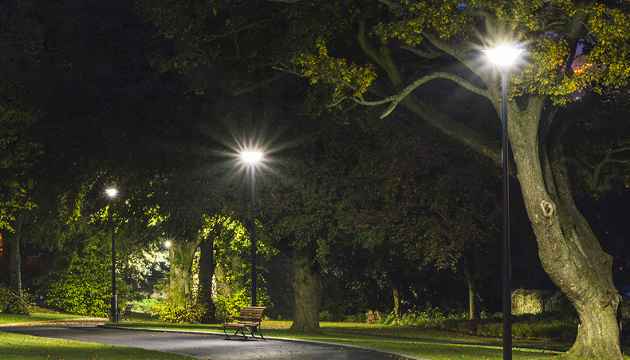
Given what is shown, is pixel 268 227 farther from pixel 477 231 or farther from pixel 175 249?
pixel 175 249

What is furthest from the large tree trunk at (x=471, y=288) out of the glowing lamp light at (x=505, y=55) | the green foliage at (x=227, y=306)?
the glowing lamp light at (x=505, y=55)

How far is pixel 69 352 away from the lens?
48.2 ft

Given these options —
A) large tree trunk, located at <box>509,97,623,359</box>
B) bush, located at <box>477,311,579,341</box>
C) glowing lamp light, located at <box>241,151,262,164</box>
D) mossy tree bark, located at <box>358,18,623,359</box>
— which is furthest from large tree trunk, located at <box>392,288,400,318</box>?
large tree trunk, located at <box>509,97,623,359</box>

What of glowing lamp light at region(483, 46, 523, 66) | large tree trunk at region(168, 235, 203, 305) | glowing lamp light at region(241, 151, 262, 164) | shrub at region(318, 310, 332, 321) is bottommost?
shrub at region(318, 310, 332, 321)

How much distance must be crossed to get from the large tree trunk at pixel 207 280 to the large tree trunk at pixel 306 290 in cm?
582

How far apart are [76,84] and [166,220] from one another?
582 centimetres

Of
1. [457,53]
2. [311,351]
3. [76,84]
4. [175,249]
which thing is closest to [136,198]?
[76,84]

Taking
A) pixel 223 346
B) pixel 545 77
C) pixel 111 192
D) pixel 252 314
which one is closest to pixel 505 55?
pixel 545 77

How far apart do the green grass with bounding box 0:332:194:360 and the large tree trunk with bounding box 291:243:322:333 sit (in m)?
11.8

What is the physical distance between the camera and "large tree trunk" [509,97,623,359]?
56.2ft

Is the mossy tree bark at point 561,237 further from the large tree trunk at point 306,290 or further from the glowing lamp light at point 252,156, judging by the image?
the large tree trunk at point 306,290

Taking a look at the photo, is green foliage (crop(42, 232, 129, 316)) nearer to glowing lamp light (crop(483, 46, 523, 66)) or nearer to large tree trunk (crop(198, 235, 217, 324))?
large tree trunk (crop(198, 235, 217, 324))

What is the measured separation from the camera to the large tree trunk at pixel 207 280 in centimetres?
3225

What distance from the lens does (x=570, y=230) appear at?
17.8m
